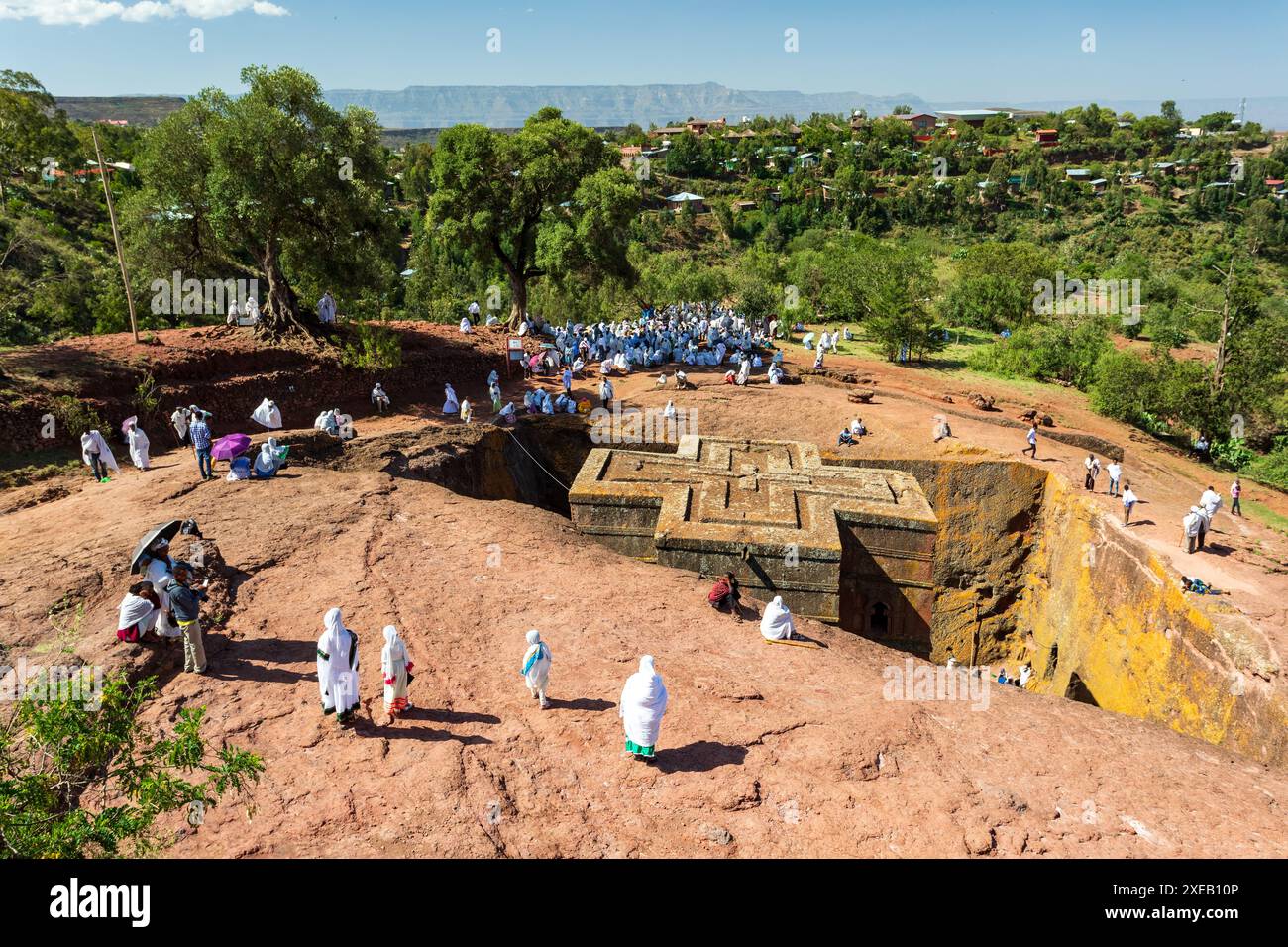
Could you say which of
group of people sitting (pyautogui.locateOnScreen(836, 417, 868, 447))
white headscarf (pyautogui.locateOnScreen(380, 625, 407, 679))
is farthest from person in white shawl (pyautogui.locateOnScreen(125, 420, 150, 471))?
group of people sitting (pyautogui.locateOnScreen(836, 417, 868, 447))

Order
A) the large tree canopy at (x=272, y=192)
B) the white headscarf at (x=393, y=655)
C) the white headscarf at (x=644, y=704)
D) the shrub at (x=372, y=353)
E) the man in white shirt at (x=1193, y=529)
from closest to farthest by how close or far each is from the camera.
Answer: the white headscarf at (x=644, y=704) → the white headscarf at (x=393, y=655) → the man in white shirt at (x=1193, y=529) → the large tree canopy at (x=272, y=192) → the shrub at (x=372, y=353)

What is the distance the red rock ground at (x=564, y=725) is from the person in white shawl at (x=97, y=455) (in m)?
1.31

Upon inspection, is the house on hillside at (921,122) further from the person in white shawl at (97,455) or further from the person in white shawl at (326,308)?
the person in white shawl at (97,455)

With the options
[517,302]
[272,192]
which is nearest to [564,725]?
[272,192]

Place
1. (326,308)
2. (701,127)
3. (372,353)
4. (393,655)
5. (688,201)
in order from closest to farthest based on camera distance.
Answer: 1. (393,655)
2. (372,353)
3. (326,308)
4. (688,201)
5. (701,127)

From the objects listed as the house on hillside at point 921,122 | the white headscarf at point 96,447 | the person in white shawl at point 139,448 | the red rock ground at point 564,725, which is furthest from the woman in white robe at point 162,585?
the house on hillside at point 921,122

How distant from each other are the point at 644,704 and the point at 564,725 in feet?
3.84

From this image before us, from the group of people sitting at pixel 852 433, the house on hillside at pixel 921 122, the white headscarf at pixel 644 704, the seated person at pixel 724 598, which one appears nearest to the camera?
the white headscarf at pixel 644 704

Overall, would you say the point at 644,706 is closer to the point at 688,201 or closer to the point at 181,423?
the point at 181,423

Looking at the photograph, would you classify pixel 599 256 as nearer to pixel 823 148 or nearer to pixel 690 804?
pixel 690 804

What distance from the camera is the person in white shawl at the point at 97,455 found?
44.4ft

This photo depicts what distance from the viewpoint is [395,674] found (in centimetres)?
721

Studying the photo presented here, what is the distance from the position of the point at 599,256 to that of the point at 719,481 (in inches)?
506

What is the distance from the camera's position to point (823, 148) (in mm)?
94500
